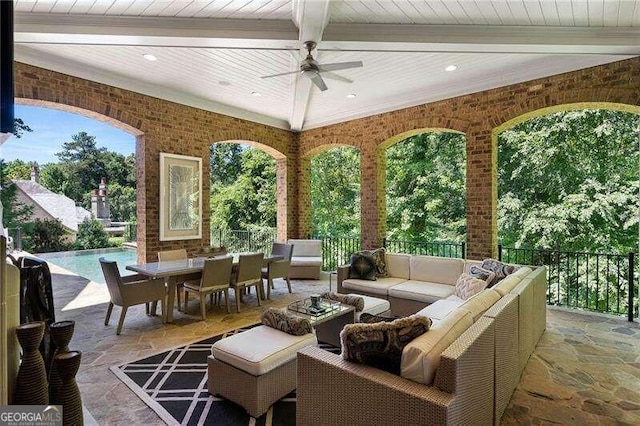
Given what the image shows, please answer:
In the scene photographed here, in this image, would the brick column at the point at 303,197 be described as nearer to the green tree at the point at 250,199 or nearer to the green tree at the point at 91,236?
the green tree at the point at 250,199

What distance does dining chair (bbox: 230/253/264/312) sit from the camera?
4.75 metres

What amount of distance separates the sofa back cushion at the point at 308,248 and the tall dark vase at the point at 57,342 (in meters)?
5.79

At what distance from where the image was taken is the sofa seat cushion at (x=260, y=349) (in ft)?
7.55

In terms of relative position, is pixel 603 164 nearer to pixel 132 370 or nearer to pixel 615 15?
pixel 615 15

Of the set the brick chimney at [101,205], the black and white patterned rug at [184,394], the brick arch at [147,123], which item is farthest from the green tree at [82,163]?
the black and white patterned rug at [184,394]

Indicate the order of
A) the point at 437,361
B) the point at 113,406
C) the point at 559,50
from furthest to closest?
the point at 559,50, the point at 113,406, the point at 437,361

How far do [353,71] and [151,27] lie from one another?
2.65 meters

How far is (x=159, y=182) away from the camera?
5.68m

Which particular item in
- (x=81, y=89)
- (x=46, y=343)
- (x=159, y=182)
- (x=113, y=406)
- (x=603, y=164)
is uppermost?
(x=81, y=89)

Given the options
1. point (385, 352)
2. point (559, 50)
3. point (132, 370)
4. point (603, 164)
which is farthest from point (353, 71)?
point (603, 164)

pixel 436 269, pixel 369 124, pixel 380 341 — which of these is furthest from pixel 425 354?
pixel 369 124

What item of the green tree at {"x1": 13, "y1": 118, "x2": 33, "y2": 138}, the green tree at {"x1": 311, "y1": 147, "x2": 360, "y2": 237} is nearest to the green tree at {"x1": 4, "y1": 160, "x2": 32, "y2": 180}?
the green tree at {"x1": 13, "y1": 118, "x2": 33, "y2": 138}

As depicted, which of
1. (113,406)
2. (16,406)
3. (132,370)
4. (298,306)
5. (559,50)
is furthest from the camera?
(559,50)

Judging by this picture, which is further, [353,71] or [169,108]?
[169,108]
